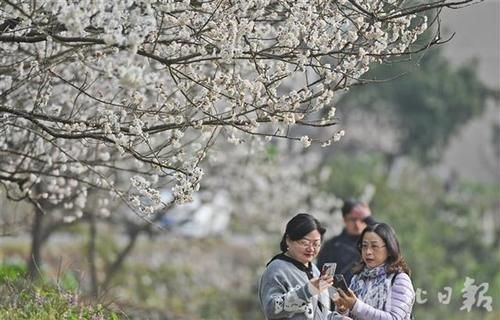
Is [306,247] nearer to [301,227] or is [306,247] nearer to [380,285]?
[301,227]

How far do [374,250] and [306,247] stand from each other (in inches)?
17.0

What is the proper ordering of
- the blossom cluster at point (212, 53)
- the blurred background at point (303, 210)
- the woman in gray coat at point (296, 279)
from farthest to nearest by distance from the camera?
the blurred background at point (303, 210) → the blossom cluster at point (212, 53) → the woman in gray coat at point (296, 279)

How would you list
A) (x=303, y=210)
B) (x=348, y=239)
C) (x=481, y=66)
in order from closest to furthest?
(x=348, y=239) → (x=303, y=210) → (x=481, y=66)

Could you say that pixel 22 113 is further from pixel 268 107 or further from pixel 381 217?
pixel 381 217

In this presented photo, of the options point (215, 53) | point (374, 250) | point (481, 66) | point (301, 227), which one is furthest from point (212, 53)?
point (481, 66)

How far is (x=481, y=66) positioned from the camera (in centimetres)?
3753

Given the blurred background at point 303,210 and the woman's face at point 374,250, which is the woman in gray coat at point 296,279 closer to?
the woman's face at point 374,250

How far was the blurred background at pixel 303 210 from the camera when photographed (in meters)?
17.9

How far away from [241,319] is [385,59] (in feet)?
38.4

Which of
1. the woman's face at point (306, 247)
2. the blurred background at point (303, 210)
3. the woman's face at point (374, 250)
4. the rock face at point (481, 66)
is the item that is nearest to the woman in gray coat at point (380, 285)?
the woman's face at point (374, 250)

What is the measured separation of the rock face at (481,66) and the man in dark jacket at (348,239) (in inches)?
1145

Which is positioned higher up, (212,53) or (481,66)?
(481,66)

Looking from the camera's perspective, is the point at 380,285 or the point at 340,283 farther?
the point at 380,285

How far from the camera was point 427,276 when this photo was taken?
741 inches
